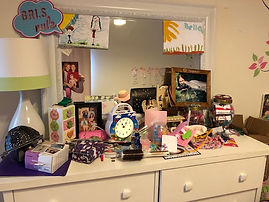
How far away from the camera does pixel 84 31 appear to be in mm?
1243

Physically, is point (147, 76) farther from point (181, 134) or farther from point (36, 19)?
point (36, 19)

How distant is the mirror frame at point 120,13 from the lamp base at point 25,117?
0.12 meters

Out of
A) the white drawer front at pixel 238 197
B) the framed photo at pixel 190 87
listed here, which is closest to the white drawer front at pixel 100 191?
the white drawer front at pixel 238 197

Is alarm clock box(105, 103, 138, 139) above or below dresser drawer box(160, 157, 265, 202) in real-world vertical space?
above

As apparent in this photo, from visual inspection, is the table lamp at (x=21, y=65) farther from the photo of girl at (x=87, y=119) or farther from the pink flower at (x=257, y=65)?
the pink flower at (x=257, y=65)

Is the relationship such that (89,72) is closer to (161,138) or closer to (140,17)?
(140,17)

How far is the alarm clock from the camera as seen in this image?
46.1 inches

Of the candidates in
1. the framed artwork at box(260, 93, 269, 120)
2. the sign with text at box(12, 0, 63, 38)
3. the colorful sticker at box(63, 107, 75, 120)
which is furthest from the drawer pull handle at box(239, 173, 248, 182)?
the sign with text at box(12, 0, 63, 38)

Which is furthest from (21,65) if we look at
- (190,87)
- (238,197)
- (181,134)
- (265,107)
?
(265,107)

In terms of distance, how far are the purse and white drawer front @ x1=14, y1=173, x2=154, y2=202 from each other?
10 centimetres

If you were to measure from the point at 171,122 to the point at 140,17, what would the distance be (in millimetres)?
634

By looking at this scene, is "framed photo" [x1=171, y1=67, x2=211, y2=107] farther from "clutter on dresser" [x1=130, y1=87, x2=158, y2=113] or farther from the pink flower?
the pink flower

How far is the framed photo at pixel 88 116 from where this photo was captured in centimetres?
124

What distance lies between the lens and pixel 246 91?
1.64 metres
